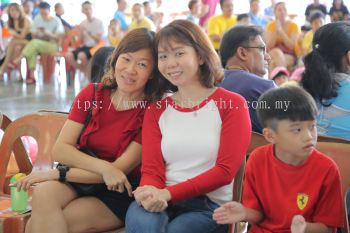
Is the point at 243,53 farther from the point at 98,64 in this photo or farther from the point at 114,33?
the point at 114,33

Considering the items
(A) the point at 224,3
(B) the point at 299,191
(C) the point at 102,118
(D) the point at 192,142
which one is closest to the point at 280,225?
(B) the point at 299,191

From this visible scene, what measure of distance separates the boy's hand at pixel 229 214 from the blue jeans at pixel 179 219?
15 cm

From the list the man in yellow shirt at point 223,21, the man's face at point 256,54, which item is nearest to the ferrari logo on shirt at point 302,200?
the man's face at point 256,54

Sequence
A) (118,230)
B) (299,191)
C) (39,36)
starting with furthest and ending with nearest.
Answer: (39,36)
(118,230)
(299,191)

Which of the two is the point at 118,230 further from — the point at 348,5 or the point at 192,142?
the point at 348,5

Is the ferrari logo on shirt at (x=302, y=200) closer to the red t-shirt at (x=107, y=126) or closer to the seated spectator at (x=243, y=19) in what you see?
the red t-shirt at (x=107, y=126)

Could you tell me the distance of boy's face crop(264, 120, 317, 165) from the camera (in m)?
1.91

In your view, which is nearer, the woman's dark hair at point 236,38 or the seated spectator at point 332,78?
the seated spectator at point 332,78

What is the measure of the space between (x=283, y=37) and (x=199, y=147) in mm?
5731

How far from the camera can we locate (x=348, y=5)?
31.0ft

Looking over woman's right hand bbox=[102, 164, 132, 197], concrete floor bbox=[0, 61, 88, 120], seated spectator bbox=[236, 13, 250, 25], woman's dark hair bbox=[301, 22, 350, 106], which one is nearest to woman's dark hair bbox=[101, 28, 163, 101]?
woman's right hand bbox=[102, 164, 132, 197]

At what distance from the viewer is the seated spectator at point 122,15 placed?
10.4 metres

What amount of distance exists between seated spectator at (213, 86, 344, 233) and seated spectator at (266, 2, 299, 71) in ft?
18.0

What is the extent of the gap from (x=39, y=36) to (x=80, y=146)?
27.7 ft
